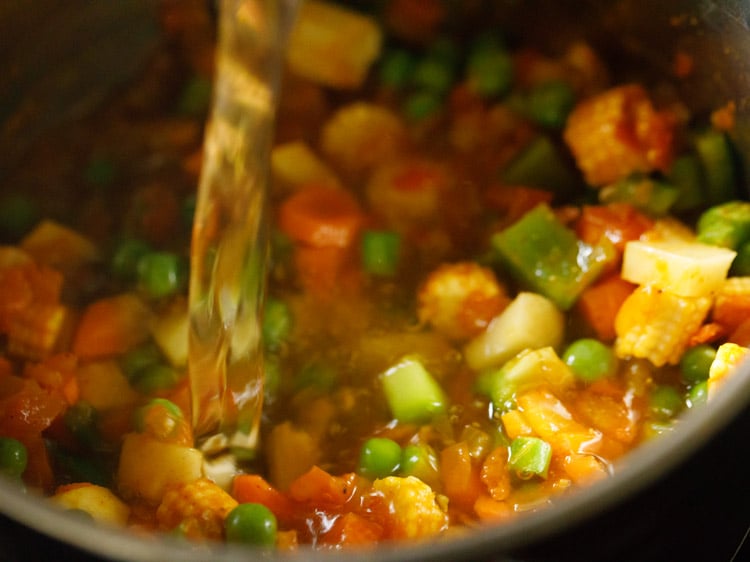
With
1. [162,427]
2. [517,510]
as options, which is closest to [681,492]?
[517,510]

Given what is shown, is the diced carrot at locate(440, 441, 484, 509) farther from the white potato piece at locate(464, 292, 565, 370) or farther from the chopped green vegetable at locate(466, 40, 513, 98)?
the chopped green vegetable at locate(466, 40, 513, 98)

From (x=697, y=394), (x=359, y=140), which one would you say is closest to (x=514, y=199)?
(x=359, y=140)

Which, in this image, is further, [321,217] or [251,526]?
[321,217]

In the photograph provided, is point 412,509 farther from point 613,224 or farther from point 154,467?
point 613,224

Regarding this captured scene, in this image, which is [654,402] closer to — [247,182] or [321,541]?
[321,541]

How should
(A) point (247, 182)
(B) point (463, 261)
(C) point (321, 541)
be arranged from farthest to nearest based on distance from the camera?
(B) point (463, 261) < (A) point (247, 182) < (C) point (321, 541)

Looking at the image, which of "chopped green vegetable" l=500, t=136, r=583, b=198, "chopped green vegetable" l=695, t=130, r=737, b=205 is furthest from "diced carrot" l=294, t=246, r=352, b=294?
"chopped green vegetable" l=695, t=130, r=737, b=205
